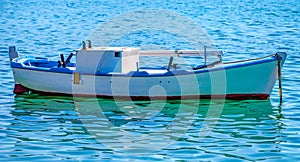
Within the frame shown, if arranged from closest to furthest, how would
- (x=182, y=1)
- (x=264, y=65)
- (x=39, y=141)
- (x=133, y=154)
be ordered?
1. (x=133, y=154)
2. (x=39, y=141)
3. (x=264, y=65)
4. (x=182, y=1)

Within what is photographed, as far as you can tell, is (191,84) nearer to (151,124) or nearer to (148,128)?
(151,124)

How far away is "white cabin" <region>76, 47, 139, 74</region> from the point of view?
2041cm

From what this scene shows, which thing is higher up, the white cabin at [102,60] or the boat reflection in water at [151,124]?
the white cabin at [102,60]

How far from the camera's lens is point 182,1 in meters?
96.9

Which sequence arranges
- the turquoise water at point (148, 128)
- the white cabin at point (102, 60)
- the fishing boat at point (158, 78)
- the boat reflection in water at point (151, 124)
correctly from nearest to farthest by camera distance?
the turquoise water at point (148, 128), the boat reflection in water at point (151, 124), the fishing boat at point (158, 78), the white cabin at point (102, 60)

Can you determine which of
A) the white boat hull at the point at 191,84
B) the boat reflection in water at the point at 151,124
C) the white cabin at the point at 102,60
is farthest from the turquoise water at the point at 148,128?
the white cabin at the point at 102,60

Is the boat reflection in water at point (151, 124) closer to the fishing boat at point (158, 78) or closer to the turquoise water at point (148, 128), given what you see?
the turquoise water at point (148, 128)

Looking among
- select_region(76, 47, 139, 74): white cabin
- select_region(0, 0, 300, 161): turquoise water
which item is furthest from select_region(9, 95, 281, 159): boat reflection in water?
select_region(76, 47, 139, 74): white cabin

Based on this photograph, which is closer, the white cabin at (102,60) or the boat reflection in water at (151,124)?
the boat reflection in water at (151,124)

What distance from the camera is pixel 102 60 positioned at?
20.5m

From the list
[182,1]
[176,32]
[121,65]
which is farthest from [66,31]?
[182,1]

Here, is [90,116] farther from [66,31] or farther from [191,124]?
[66,31]

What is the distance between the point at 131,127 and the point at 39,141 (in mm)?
2661

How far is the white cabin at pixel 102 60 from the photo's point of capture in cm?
2041
